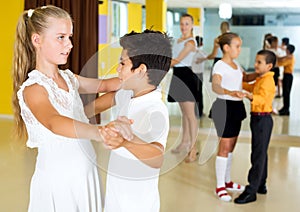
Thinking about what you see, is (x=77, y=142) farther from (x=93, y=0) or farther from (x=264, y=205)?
(x=93, y=0)

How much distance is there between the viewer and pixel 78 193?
1.66m

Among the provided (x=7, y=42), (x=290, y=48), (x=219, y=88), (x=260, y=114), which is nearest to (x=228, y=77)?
(x=219, y=88)

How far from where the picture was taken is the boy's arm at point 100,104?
1.74 m

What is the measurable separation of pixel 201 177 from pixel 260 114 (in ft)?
3.45

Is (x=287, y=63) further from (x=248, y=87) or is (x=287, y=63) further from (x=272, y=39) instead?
(x=248, y=87)

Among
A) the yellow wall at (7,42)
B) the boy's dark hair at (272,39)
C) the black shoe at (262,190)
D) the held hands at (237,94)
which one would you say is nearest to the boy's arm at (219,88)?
the held hands at (237,94)

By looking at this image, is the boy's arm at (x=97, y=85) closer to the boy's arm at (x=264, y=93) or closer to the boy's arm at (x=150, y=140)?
the boy's arm at (x=150, y=140)

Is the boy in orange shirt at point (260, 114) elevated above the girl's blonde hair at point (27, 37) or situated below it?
below

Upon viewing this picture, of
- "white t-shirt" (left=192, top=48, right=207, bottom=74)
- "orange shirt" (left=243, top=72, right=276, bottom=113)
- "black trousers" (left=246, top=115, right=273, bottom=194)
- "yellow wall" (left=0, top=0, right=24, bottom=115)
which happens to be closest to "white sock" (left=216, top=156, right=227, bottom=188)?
"black trousers" (left=246, top=115, right=273, bottom=194)

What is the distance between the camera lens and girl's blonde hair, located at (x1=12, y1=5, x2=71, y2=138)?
1.49 m

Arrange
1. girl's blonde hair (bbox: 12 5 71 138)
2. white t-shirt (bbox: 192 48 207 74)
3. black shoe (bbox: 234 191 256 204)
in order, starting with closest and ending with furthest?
girl's blonde hair (bbox: 12 5 71 138) < black shoe (bbox: 234 191 256 204) < white t-shirt (bbox: 192 48 207 74)

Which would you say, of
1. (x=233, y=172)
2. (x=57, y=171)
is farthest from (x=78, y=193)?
(x=233, y=172)

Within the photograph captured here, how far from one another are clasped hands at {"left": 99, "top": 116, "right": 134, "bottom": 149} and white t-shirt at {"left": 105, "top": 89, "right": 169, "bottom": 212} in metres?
0.08

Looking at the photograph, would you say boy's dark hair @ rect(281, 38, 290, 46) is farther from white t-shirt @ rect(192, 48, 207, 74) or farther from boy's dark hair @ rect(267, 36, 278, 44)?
white t-shirt @ rect(192, 48, 207, 74)
